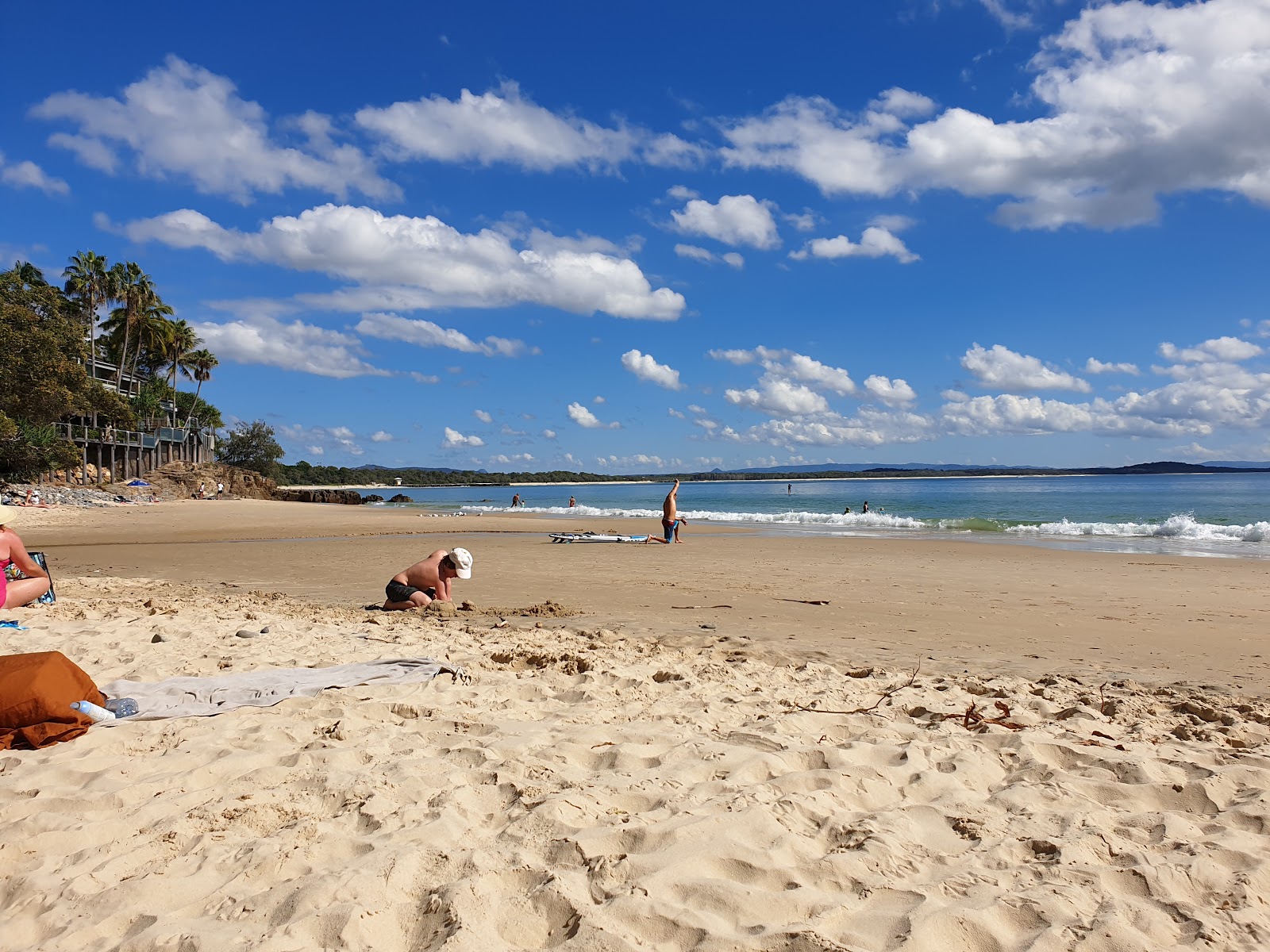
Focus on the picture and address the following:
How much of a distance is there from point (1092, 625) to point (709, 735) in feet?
21.3

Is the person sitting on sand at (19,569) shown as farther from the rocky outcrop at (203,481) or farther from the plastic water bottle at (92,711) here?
the rocky outcrop at (203,481)

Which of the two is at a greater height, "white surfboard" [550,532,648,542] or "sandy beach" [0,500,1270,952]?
"sandy beach" [0,500,1270,952]

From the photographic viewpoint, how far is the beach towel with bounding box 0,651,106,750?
156 inches

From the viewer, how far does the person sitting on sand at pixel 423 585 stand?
8906 mm

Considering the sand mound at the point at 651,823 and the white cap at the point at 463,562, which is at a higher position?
the white cap at the point at 463,562

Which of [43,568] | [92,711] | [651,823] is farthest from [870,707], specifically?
[43,568]

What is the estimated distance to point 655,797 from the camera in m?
3.46

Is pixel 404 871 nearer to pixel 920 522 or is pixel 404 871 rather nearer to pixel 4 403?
pixel 920 522

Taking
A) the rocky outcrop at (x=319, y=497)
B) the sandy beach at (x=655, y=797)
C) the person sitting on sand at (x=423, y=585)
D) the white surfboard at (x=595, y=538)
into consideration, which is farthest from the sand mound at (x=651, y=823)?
the rocky outcrop at (x=319, y=497)

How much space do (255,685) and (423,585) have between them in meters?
4.02

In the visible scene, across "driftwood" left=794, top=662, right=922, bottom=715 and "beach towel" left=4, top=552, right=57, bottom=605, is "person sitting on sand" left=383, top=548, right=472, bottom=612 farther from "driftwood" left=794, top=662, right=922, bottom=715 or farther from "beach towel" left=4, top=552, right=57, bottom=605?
"driftwood" left=794, top=662, right=922, bottom=715

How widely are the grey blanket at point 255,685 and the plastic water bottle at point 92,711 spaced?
0.17ft

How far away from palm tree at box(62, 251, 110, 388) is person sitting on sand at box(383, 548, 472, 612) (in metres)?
57.8

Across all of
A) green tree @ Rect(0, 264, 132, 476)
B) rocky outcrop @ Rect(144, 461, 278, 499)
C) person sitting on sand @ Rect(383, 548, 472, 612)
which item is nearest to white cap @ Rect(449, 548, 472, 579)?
person sitting on sand @ Rect(383, 548, 472, 612)
